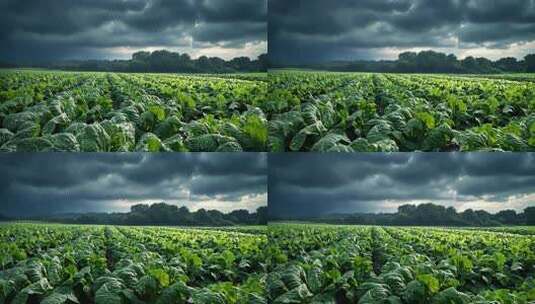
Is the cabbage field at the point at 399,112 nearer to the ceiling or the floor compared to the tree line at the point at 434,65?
nearer to the floor

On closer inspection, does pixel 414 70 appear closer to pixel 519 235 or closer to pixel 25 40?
pixel 519 235

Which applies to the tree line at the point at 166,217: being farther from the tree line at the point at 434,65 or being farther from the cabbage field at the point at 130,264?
the tree line at the point at 434,65

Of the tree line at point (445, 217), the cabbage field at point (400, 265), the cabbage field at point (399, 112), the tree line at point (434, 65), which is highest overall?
the tree line at point (434, 65)

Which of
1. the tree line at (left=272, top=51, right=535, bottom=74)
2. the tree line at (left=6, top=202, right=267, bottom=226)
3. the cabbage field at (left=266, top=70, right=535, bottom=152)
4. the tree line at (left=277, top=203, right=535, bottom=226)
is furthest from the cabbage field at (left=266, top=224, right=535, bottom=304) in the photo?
the tree line at (left=272, top=51, right=535, bottom=74)

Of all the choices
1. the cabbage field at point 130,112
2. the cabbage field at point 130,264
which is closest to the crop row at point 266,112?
the cabbage field at point 130,112

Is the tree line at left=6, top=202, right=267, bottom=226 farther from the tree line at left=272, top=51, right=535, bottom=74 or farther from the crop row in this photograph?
the tree line at left=272, top=51, right=535, bottom=74

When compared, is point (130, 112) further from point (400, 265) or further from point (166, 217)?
point (400, 265)

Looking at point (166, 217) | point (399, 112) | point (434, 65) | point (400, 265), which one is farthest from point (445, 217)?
point (166, 217)
